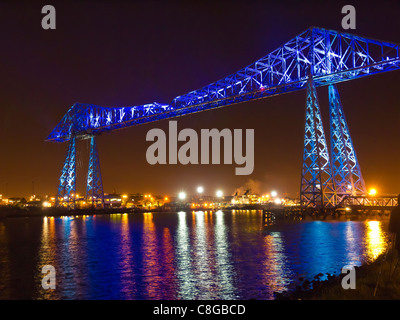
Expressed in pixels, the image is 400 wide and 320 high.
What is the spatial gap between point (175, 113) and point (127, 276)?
169 ft

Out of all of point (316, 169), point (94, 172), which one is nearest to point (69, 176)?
point (94, 172)

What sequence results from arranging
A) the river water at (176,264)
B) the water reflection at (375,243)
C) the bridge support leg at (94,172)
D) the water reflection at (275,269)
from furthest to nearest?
the bridge support leg at (94,172) → the water reflection at (375,243) → the water reflection at (275,269) → the river water at (176,264)

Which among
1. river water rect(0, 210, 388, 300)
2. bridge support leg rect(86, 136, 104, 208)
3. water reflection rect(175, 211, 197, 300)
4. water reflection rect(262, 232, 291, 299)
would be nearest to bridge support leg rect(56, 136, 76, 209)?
bridge support leg rect(86, 136, 104, 208)

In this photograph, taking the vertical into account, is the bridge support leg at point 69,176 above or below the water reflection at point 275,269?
above

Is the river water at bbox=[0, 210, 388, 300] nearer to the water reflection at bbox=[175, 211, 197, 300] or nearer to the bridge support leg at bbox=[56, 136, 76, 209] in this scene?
the water reflection at bbox=[175, 211, 197, 300]

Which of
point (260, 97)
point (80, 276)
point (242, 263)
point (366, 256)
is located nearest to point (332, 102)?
point (260, 97)

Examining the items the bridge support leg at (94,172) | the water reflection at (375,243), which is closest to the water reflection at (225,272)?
the water reflection at (375,243)

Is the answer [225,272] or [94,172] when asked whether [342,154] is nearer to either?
[225,272]

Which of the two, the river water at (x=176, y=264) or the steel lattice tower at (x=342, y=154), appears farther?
the steel lattice tower at (x=342, y=154)

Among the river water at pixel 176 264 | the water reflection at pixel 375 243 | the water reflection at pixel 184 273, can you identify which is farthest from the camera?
the water reflection at pixel 375 243

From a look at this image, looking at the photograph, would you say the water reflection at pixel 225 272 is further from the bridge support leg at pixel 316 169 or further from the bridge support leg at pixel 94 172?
the bridge support leg at pixel 94 172
